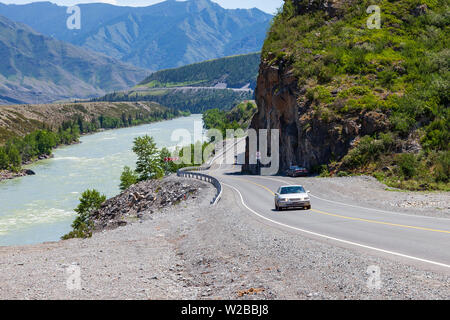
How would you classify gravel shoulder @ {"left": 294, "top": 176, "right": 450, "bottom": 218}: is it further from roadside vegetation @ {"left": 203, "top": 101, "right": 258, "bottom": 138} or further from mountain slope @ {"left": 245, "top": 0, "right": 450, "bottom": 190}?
roadside vegetation @ {"left": 203, "top": 101, "right": 258, "bottom": 138}

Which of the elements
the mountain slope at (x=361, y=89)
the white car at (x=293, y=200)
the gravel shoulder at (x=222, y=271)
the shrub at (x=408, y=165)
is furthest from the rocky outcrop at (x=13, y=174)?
the white car at (x=293, y=200)

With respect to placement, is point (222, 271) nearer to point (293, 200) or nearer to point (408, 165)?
point (293, 200)

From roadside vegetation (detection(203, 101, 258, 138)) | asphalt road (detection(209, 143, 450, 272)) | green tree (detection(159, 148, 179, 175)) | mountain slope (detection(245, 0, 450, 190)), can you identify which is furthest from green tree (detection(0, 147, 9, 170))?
asphalt road (detection(209, 143, 450, 272))

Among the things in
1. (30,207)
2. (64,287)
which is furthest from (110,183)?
(64,287)

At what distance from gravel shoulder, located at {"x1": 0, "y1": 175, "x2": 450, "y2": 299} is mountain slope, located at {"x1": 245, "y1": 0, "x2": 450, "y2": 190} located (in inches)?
697

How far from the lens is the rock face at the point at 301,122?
1555 inches

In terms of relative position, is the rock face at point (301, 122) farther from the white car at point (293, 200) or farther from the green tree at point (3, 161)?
the green tree at point (3, 161)

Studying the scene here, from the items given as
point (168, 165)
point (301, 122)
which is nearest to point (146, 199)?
point (301, 122)

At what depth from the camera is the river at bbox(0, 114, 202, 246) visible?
4822 cm

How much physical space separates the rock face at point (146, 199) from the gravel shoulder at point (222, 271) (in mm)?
20745

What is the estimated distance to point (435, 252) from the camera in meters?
11.4

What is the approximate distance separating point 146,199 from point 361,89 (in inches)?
975
